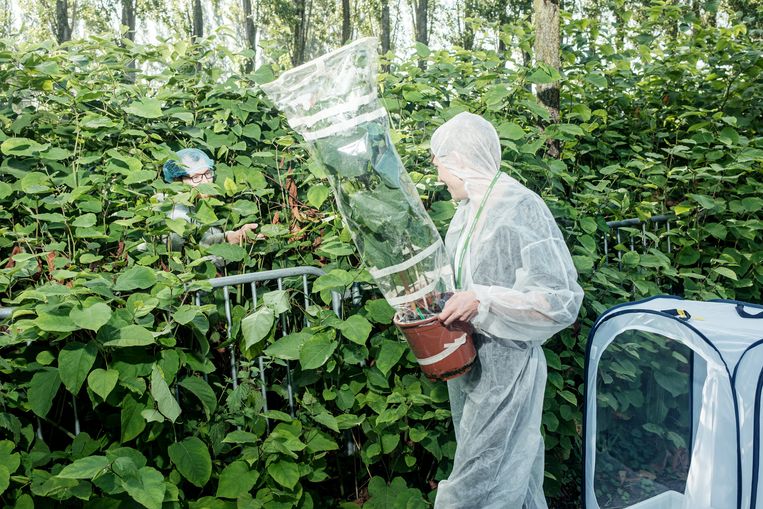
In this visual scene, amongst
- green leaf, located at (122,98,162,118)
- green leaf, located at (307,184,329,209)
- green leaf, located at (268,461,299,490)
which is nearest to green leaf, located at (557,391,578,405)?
green leaf, located at (268,461,299,490)

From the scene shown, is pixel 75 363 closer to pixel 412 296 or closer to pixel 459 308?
pixel 412 296

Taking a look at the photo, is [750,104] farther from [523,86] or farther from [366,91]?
[366,91]

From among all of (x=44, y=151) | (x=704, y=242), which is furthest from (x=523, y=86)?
(x=44, y=151)

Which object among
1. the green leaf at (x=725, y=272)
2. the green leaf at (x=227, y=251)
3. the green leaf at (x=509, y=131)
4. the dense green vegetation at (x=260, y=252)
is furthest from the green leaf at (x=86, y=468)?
the green leaf at (x=725, y=272)

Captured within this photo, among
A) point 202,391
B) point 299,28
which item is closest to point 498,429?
point 202,391

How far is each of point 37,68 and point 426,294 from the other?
2.59m

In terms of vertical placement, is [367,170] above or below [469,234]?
above

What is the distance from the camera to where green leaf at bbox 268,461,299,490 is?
2.43m

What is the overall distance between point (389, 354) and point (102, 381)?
115 centimetres

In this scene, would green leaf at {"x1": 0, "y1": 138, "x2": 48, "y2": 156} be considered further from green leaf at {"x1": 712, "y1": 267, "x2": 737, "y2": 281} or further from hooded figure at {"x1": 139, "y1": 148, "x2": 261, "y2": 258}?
green leaf at {"x1": 712, "y1": 267, "x2": 737, "y2": 281}

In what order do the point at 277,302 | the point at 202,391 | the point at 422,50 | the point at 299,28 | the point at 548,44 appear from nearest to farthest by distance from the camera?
the point at 202,391 → the point at 277,302 → the point at 422,50 → the point at 548,44 → the point at 299,28

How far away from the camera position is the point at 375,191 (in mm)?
2156

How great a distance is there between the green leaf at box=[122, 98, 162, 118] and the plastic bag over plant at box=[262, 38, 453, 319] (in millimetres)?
1606

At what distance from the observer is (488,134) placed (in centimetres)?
235
